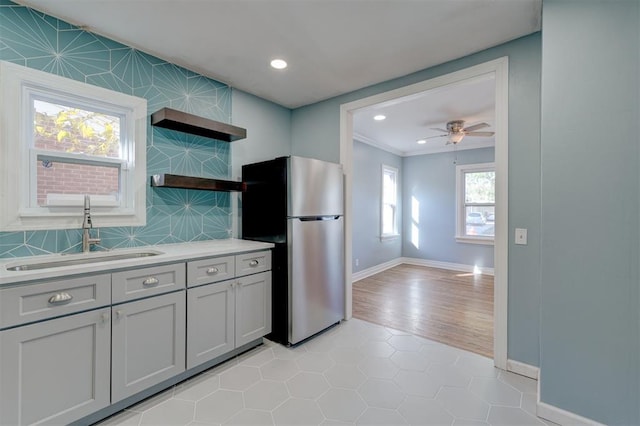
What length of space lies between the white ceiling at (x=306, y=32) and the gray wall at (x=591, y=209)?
0.46 m

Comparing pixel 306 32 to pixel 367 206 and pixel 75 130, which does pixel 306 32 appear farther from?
pixel 367 206

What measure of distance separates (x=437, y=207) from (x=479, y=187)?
0.88m

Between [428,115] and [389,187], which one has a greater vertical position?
[428,115]

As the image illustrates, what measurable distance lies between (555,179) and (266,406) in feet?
7.24

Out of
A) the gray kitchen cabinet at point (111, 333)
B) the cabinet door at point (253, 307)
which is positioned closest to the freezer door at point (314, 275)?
the cabinet door at point (253, 307)

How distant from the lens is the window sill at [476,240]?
561 centimetres

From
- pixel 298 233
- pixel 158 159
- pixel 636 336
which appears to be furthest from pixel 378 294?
pixel 158 159

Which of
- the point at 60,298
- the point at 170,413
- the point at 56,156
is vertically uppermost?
the point at 56,156

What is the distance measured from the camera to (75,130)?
212 cm

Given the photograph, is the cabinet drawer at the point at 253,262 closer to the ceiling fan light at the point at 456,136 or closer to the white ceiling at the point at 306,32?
the white ceiling at the point at 306,32

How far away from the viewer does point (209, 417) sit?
171 centimetres

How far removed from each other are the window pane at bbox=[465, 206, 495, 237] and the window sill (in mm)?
105

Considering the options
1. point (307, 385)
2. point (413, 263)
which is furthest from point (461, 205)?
point (307, 385)

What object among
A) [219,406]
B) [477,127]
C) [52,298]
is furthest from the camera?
[477,127]
